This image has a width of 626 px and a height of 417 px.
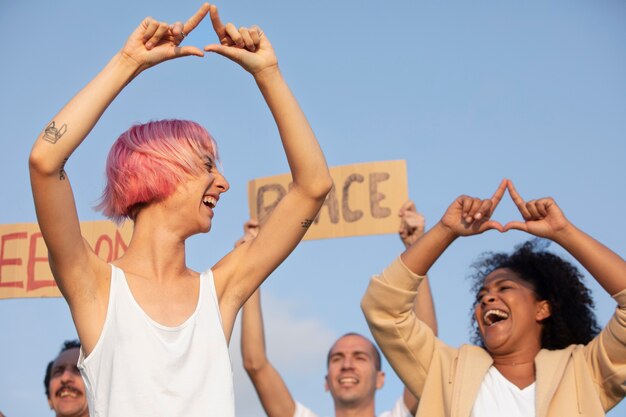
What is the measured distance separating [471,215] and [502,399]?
0.77 m

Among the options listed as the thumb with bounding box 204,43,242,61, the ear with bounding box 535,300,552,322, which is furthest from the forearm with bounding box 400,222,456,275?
the thumb with bounding box 204,43,242,61

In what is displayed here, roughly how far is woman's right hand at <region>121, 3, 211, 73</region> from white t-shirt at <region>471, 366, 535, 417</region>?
79.1 inches

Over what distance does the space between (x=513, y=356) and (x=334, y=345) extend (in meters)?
1.53

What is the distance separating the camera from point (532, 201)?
13.4 feet

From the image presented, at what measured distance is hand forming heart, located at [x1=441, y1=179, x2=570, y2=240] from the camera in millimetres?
3996

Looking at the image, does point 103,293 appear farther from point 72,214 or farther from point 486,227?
point 486,227

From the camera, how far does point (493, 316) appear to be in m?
4.23

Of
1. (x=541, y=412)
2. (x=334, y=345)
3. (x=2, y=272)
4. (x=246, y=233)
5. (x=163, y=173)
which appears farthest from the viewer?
(x=334, y=345)

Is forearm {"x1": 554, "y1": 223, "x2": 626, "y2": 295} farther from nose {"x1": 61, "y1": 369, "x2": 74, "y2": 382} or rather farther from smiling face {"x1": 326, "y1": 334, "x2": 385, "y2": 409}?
nose {"x1": 61, "y1": 369, "x2": 74, "y2": 382}

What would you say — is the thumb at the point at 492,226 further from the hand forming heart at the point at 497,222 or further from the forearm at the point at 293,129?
the forearm at the point at 293,129

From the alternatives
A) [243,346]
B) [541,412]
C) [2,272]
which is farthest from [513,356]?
[2,272]

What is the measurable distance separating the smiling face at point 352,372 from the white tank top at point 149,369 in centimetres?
267

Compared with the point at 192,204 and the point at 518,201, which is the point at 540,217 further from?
the point at 192,204

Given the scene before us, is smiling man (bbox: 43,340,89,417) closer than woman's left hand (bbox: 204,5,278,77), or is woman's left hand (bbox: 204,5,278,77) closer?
woman's left hand (bbox: 204,5,278,77)
